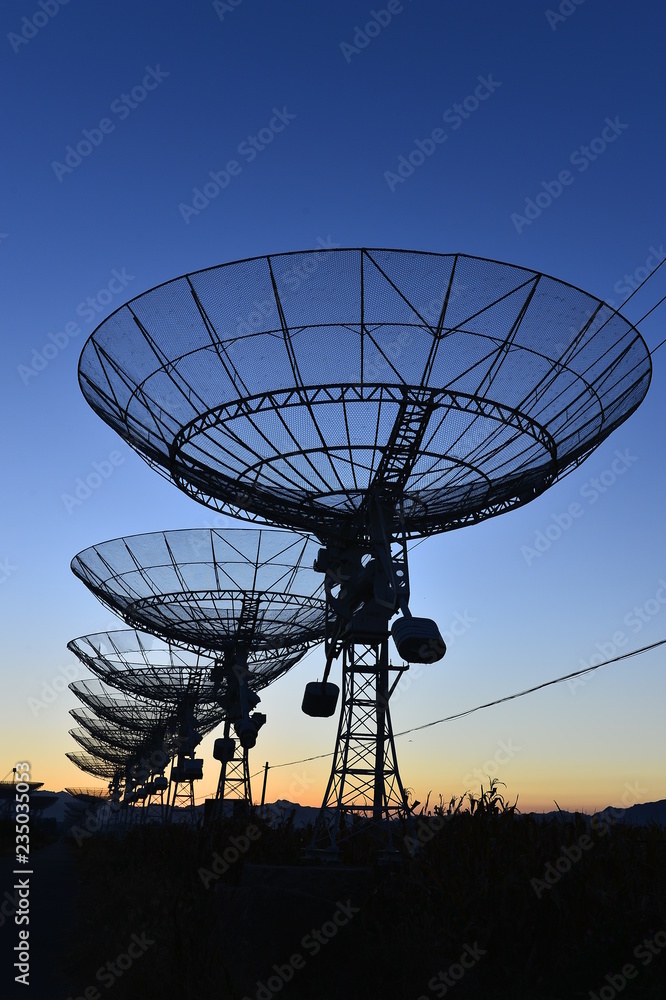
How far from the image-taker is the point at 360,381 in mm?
17828

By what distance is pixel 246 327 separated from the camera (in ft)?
58.3

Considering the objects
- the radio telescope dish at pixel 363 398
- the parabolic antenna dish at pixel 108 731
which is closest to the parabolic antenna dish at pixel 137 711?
the parabolic antenna dish at pixel 108 731

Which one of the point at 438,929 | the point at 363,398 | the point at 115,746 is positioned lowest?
the point at 438,929

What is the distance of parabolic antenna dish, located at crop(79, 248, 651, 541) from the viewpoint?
1733 centimetres

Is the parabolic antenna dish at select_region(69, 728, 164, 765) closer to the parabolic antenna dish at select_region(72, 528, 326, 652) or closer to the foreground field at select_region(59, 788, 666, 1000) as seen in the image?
the parabolic antenna dish at select_region(72, 528, 326, 652)

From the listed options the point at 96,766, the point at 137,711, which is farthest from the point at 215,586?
the point at 96,766

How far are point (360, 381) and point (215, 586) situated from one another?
18118 millimetres

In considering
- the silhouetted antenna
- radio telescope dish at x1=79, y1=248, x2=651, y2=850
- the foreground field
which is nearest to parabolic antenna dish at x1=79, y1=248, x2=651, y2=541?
radio telescope dish at x1=79, y1=248, x2=651, y2=850

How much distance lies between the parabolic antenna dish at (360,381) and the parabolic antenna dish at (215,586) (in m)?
13.4

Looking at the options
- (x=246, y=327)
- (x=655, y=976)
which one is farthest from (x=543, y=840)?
(x=246, y=327)

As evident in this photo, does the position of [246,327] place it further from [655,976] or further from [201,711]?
[201,711]

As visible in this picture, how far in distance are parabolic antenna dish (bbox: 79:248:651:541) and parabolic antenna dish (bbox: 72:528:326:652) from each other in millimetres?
13418

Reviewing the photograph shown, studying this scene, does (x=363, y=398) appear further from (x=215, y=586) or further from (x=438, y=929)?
(x=215, y=586)

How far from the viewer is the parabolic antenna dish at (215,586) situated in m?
32.8
